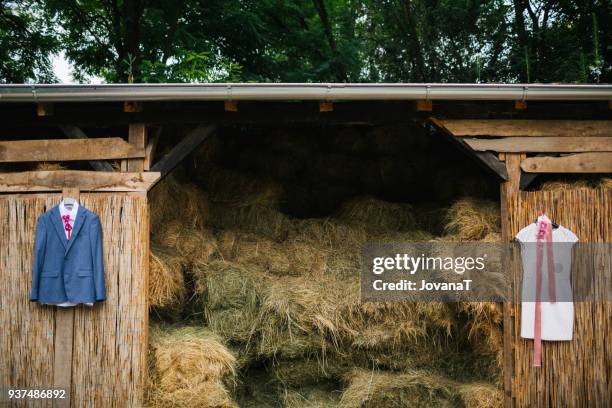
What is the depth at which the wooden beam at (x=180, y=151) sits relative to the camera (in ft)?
17.3

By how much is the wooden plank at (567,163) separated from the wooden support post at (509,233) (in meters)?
0.10

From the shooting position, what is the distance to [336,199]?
303 inches

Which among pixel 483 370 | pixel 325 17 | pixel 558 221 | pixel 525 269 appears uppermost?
pixel 325 17

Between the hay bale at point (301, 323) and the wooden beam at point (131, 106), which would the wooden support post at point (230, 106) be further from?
the hay bale at point (301, 323)

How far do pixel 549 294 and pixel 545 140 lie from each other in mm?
1418

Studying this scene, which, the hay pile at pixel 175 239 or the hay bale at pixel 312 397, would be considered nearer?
the hay pile at pixel 175 239

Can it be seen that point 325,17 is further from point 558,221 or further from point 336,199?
point 558,221

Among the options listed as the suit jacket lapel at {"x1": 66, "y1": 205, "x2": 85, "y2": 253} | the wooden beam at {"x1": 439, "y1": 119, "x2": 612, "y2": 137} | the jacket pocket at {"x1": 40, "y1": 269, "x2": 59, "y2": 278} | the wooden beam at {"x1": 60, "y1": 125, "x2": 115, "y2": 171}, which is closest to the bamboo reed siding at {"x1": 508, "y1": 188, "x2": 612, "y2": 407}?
the wooden beam at {"x1": 439, "y1": 119, "x2": 612, "y2": 137}

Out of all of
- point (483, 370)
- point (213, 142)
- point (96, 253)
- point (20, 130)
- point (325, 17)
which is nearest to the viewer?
point (96, 253)

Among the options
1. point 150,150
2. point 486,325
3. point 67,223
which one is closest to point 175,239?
point 150,150

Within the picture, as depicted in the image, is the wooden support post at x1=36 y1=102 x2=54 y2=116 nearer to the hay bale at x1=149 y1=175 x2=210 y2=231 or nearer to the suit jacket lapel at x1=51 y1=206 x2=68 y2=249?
the suit jacket lapel at x1=51 y1=206 x2=68 y2=249

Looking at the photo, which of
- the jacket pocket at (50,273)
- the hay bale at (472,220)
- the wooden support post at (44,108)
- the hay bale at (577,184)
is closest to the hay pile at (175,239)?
the jacket pocket at (50,273)

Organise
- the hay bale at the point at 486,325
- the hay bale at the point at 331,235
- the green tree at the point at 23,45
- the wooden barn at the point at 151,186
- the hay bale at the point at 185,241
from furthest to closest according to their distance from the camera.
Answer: the green tree at the point at 23,45, the hay bale at the point at 331,235, the hay bale at the point at 185,241, the hay bale at the point at 486,325, the wooden barn at the point at 151,186

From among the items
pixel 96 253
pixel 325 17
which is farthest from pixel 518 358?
pixel 325 17
